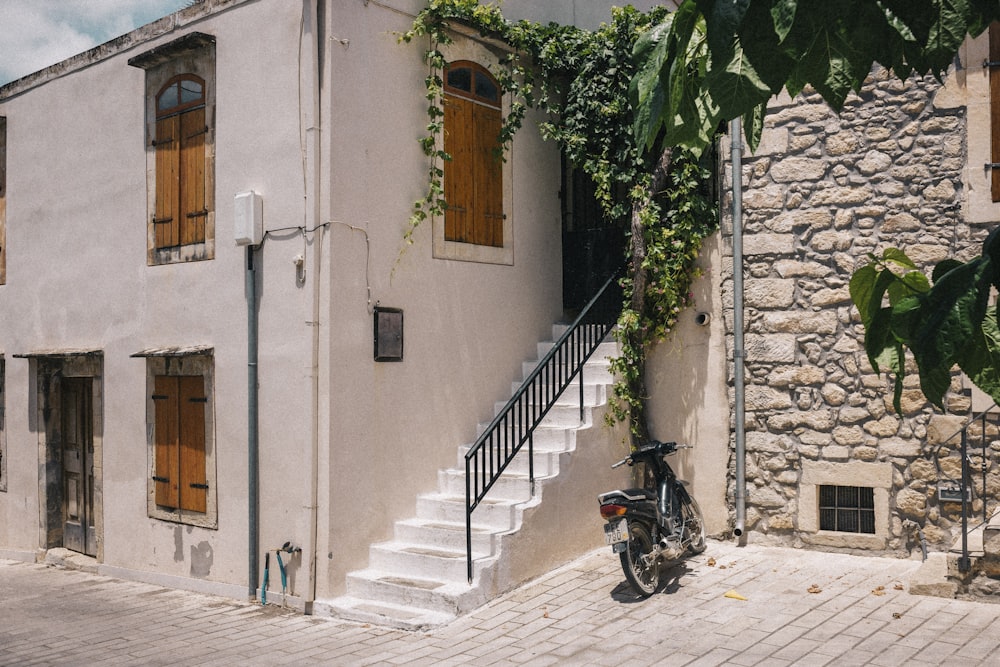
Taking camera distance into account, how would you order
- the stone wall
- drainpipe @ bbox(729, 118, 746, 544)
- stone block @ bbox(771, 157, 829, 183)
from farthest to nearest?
drainpipe @ bbox(729, 118, 746, 544) < stone block @ bbox(771, 157, 829, 183) < the stone wall

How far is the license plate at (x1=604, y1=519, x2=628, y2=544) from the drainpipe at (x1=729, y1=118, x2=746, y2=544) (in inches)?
78.2

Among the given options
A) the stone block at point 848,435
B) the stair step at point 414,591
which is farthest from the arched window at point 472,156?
the stone block at point 848,435

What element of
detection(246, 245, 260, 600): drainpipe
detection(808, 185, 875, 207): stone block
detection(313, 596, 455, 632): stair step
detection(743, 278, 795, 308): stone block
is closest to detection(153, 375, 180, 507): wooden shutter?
detection(246, 245, 260, 600): drainpipe

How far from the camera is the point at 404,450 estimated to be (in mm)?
8367

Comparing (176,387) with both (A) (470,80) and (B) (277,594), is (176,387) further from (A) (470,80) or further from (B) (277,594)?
(A) (470,80)

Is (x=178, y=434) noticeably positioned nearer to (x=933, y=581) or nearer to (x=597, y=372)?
(x=597, y=372)

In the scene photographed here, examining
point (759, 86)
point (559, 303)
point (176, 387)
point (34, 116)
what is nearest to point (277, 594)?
point (176, 387)

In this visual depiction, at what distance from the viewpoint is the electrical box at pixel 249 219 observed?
8.21 meters

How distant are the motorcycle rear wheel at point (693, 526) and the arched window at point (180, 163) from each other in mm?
4951

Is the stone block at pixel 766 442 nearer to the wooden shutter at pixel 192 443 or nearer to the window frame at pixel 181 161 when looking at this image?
the wooden shutter at pixel 192 443

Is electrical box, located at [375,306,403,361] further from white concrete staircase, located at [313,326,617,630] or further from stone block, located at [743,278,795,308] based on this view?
stone block, located at [743,278,795,308]

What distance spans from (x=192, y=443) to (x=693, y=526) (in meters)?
4.54

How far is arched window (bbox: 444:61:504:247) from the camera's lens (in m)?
9.05

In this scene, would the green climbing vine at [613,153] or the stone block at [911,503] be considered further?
the green climbing vine at [613,153]
